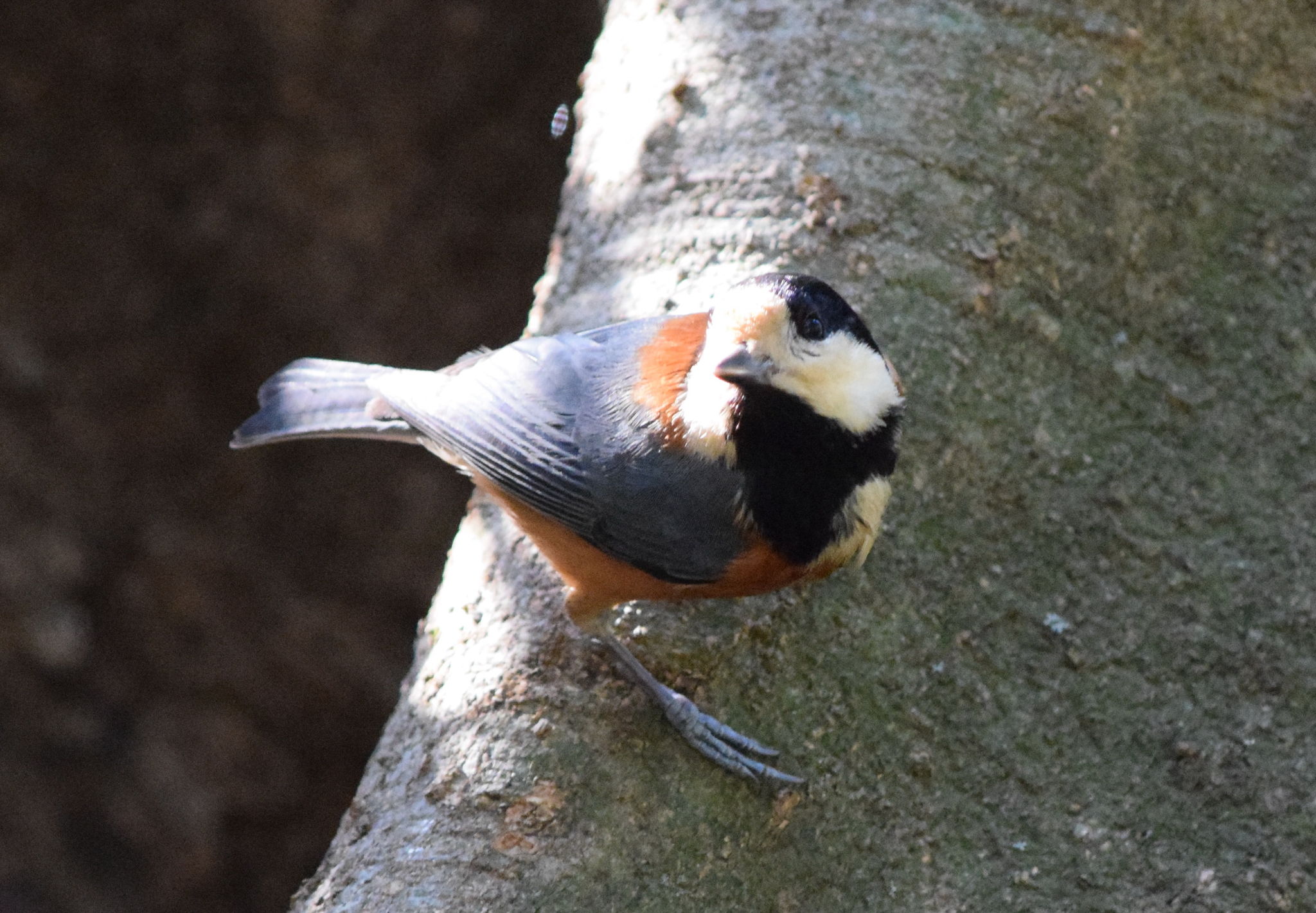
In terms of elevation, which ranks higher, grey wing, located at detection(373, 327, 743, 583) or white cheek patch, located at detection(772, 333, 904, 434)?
white cheek patch, located at detection(772, 333, 904, 434)

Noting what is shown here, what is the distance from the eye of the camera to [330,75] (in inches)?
196

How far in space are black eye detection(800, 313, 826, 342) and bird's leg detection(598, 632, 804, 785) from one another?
76cm

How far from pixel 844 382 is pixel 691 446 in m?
0.35

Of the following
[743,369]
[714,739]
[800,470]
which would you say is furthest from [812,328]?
[714,739]

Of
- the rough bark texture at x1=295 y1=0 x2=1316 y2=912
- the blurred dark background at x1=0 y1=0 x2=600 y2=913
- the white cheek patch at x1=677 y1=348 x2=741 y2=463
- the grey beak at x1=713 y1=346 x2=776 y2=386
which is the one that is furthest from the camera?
the blurred dark background at x1=0 y1=0 x2=600 y2=913

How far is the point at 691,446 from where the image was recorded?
2.55 metres

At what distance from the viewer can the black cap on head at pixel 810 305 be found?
227cm

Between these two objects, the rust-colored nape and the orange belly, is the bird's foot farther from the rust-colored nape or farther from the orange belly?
the rust-colored nape

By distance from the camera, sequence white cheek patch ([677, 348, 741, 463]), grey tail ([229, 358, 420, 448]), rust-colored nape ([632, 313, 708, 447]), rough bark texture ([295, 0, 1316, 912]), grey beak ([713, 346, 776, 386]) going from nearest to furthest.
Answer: grey beak ([713, 346, 776, 386]) → rough bark texture ([295, 0, 1316, 912]) → white cheek patch ([677, 348, 741, 463]) → rust-colored nape ([632, 313, 708, 447]) → grey tail ([229, 358, 420, 448])

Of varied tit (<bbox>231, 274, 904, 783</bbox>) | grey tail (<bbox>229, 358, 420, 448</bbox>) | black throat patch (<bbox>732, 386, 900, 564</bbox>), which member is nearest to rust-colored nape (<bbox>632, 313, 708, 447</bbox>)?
varied tit (<bbox>231, 274, 904, 783</bbox>)

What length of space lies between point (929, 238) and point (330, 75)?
3.00 metres

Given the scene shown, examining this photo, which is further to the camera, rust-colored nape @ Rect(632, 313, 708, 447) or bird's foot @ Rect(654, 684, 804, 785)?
rust-colored nape @ Rect(632, 313, 708, 447)

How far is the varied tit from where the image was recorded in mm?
2340

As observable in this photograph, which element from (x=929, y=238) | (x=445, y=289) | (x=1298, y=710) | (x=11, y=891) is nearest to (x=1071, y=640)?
(x=1298, y=710)
